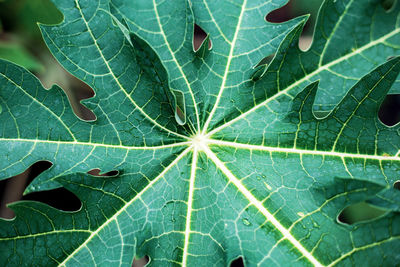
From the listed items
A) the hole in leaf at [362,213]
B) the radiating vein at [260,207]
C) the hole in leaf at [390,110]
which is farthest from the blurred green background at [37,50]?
the radiating vein at [260,207]

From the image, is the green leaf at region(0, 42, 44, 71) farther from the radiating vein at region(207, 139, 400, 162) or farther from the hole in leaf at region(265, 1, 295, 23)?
the hole in leaf at region(265, 1, 295, 23)

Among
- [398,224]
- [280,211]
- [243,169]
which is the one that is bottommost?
[398,224]

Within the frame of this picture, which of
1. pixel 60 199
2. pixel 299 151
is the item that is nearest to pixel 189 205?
pixel 299 151

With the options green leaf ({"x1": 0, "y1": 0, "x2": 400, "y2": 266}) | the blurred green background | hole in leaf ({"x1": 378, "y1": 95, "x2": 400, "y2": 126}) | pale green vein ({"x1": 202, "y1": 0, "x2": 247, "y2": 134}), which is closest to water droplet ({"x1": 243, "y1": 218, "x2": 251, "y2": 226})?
green leaf ({"x1": 0, "y1": 0, "x2": 400, "y2": 266})

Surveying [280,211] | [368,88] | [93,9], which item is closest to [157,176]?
[280,211]

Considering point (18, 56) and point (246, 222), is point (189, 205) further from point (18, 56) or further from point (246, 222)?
point (18, 56)

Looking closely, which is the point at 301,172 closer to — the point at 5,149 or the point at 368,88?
the point at 368,88
